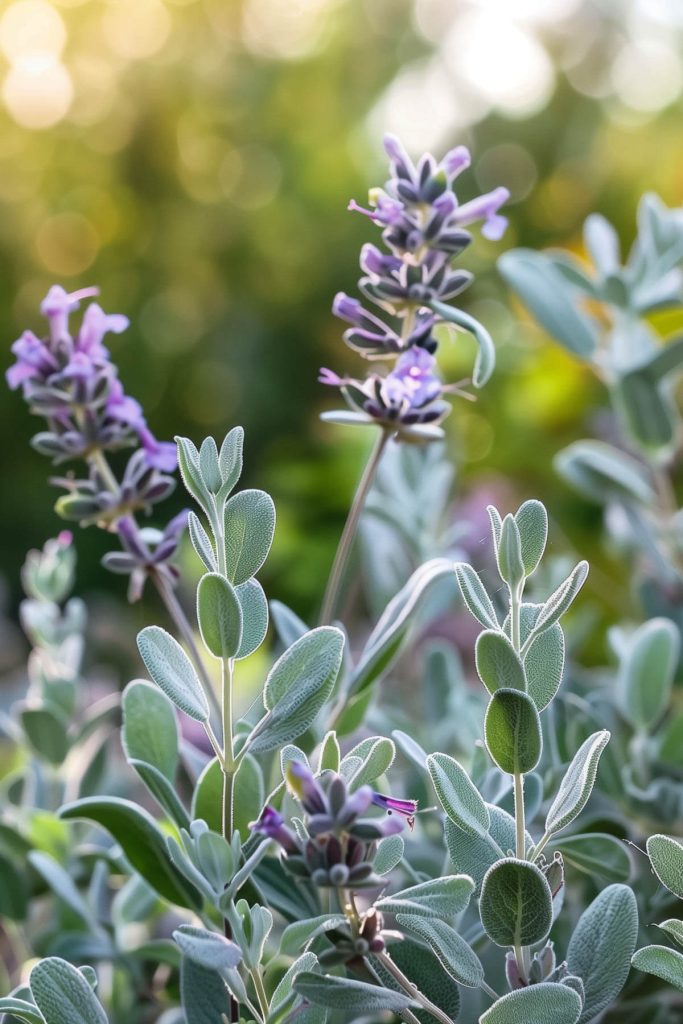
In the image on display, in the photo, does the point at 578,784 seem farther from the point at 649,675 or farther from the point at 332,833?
the point at 649,675

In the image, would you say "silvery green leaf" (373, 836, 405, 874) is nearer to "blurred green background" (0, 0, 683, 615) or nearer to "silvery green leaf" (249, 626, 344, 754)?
"silvery green leaf" (249, 626, 344, 754)

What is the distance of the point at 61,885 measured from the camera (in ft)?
1.29

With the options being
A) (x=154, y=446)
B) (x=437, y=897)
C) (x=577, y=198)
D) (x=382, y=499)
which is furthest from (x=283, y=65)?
(x=437, y=897)

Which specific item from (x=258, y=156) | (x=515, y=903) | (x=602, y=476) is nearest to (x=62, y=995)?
(x=515, y=903)

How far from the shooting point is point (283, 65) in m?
2.43

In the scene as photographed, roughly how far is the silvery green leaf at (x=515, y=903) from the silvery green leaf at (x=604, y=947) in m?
0.03

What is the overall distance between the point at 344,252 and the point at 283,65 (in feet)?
2.20

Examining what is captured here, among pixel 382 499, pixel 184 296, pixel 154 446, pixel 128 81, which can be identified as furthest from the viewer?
pixel 128 81

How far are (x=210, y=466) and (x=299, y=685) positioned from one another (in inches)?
2.4

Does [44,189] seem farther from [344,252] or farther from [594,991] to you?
[594,991]

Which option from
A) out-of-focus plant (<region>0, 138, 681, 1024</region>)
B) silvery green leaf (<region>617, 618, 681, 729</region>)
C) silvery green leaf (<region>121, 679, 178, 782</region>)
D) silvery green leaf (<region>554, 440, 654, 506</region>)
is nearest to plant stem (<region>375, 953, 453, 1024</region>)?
out-of-focus plant (<region>0, 138, 681, 1024</region>)

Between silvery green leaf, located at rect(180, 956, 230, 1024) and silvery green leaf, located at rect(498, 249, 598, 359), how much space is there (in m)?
0.38

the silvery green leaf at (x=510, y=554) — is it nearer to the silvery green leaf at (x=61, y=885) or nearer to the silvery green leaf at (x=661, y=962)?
the silvery green leaf at (x=661, y=962)

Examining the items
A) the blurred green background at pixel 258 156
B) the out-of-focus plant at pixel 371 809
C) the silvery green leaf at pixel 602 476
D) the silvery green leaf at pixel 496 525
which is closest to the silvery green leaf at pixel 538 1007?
the out-of-focus plant at pixel 371 809
